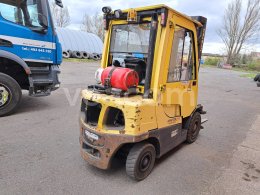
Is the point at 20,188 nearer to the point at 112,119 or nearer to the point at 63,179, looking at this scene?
the point at 63,179

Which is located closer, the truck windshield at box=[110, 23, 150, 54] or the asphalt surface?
the asphalt surface

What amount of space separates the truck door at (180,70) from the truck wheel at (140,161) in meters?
0.65

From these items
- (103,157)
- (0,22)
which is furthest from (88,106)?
(0,22)

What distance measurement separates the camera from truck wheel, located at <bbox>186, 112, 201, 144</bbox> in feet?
14.1

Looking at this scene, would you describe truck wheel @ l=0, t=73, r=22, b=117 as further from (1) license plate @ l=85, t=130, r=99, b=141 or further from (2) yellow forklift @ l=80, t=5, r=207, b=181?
(1) license plate @ l=85, t=130, r=99, b=141

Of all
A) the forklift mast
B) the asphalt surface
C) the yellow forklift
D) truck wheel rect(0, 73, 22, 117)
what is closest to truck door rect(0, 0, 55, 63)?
truck wheel rect(0, 73, 22, 117)

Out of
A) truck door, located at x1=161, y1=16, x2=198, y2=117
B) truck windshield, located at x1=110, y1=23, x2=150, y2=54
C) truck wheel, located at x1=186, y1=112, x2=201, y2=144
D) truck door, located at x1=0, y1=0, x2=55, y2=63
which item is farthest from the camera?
truck door, located at x1=0, y1=0, x2=55, y2=63

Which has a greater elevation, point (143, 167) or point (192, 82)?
point (192, 82)

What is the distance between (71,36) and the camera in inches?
898

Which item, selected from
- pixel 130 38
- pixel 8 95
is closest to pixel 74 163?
pixel 130 38

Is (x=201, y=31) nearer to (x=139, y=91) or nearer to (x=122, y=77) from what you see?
(x=139, y=91)

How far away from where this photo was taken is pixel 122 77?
119 inches

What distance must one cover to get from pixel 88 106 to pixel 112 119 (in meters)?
0.39

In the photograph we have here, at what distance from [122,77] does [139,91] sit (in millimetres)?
413
